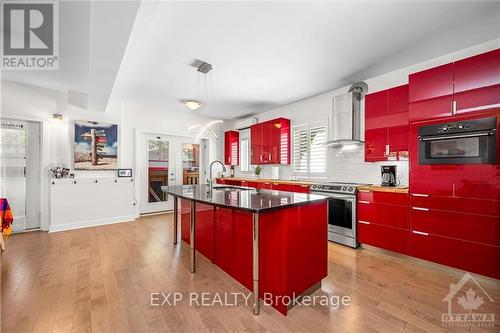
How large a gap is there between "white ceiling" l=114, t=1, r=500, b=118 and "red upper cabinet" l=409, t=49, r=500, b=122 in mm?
398

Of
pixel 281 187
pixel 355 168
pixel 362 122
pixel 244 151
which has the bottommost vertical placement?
pixel 281 187

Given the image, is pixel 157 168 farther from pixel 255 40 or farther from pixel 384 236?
pixel 384 236

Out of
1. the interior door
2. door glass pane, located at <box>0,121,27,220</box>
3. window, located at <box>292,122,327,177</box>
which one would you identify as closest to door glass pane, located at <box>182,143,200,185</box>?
the interior door

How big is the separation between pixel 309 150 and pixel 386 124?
5.45 ft

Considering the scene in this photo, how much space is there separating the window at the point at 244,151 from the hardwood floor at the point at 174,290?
3564 millimetres

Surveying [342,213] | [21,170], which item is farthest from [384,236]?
[21,170]

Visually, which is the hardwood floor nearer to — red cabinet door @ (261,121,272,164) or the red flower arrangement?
the red flower arrangement

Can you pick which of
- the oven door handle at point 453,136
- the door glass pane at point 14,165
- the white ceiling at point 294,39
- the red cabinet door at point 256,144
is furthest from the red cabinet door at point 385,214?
the door glass pane at point 14,165

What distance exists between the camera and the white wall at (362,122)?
2861 millimetres

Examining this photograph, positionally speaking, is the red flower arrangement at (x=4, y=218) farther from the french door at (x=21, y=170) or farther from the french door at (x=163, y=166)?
the french door at (x=163, y=166)

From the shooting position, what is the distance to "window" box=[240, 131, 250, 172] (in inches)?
250

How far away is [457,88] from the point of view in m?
2.37

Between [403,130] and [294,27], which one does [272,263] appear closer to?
[294,27]

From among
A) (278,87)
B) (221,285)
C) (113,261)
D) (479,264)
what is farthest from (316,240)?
(278,87)
